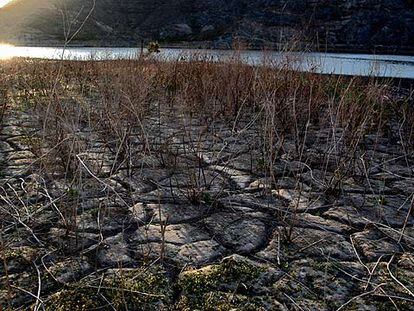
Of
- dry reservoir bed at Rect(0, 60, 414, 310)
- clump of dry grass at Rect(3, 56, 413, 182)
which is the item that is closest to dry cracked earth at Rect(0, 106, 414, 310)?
dry reservoir bed at Rect(0, 60, 414, 310)

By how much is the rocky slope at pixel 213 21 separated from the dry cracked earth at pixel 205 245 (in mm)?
44960

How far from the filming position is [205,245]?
210cm

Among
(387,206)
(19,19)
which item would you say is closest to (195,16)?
(19,19)

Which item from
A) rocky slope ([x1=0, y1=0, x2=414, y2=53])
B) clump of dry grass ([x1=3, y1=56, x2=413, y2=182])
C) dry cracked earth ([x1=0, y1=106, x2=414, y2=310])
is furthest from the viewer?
rocky slope ([x1=0, y1=0, x2=414, y2=53])

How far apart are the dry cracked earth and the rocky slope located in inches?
1770

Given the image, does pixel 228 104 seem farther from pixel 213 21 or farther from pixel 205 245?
pixel 213 21

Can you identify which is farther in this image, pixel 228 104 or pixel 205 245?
pixel 228 104

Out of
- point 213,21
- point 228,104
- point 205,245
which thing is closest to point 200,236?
point 205,245

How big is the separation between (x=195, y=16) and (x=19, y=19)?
35.3 metres

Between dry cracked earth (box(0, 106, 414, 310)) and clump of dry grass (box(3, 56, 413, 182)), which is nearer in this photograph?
dry cracked earth (box(0, 106, 414, 310))

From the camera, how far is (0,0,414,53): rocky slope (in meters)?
56.9

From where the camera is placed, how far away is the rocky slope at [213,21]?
56.9m

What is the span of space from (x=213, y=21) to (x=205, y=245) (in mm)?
74567

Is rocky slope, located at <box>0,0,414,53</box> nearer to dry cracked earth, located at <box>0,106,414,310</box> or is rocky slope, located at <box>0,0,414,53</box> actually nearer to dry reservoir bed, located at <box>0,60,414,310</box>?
dry reservoir bed, located at <box>0,60,414,310</box>
